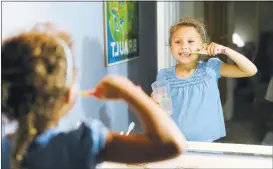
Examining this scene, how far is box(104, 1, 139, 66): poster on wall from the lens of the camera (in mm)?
1012

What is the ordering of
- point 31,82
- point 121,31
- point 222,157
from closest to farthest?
point 31,82
point 222,157
point 121,31

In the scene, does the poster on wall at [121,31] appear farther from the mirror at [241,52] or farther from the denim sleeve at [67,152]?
the denim sleeve at [67,152]

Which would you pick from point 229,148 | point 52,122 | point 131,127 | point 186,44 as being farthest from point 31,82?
point 229,148

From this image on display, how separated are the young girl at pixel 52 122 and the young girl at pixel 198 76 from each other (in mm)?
111

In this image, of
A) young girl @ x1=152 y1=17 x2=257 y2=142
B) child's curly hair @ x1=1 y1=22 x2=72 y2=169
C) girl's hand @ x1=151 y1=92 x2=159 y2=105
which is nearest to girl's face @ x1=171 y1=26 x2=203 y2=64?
young girl @ x1=152 y1=17 x2=257 y2=142

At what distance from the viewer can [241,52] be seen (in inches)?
38.4

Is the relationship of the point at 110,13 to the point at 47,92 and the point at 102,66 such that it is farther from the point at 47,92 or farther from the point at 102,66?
the point at 47,92

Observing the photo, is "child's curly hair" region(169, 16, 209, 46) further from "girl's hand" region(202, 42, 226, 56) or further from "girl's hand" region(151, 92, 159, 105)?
"girl's hand" region(151, 92, 159, 105)

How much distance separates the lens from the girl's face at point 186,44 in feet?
3.10

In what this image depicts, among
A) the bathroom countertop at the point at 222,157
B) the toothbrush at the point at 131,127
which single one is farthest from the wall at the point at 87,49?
the bathroom countertop at the point at 222,157

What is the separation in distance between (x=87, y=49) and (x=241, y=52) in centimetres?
37

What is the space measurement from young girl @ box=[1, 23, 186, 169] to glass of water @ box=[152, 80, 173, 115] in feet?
0.26

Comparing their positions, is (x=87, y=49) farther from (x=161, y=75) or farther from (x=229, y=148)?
(x=229, y=148)

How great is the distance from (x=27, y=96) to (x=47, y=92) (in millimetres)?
42
